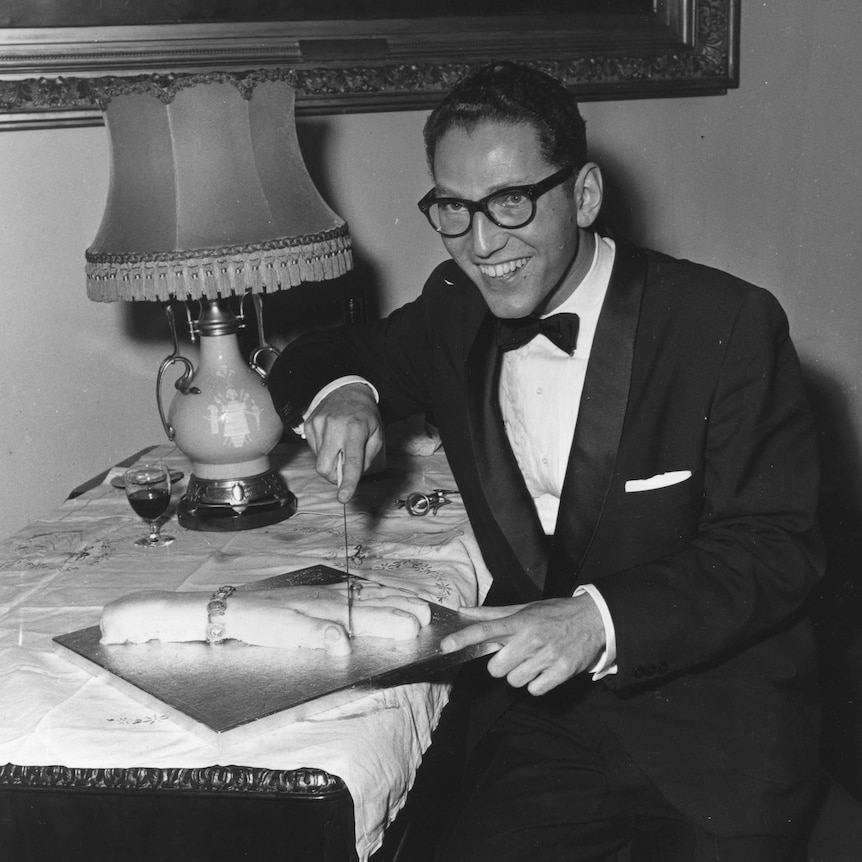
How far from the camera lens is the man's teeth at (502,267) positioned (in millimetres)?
1573

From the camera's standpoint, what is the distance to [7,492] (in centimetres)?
236

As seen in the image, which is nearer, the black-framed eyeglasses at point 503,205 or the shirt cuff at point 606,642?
the shirt cuff at point 606,642

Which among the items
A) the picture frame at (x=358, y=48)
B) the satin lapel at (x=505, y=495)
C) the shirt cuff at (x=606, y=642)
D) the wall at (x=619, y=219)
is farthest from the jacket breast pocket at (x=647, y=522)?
the wall at (x=619, y=219)

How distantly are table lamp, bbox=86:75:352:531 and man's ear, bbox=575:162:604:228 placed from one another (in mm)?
481

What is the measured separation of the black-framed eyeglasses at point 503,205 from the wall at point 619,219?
935 millimetres

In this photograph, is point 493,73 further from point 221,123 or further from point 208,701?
point 208,701

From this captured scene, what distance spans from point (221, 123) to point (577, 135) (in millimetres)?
606

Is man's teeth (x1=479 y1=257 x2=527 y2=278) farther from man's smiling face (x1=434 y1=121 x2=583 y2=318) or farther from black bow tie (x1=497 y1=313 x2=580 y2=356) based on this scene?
black bow tie (x1=497 y1=313 x2=580 y2=356)

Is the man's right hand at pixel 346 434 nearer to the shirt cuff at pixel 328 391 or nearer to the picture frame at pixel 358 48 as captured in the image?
the shirt cuff at pixel 328 391

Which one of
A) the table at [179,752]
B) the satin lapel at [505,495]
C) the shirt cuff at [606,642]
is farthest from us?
the satin lapel at [505,495]

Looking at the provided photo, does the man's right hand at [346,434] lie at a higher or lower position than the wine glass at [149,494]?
higher

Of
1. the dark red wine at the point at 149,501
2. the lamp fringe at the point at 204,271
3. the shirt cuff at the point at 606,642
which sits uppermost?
the lamp fringe at the point at 204,271

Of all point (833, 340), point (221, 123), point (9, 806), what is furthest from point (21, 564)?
point (833, 340)

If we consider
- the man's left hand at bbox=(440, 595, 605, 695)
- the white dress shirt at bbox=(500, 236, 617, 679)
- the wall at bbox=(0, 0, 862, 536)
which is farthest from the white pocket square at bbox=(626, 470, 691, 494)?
the wall at bbox=(0, 0, 862, 536)
